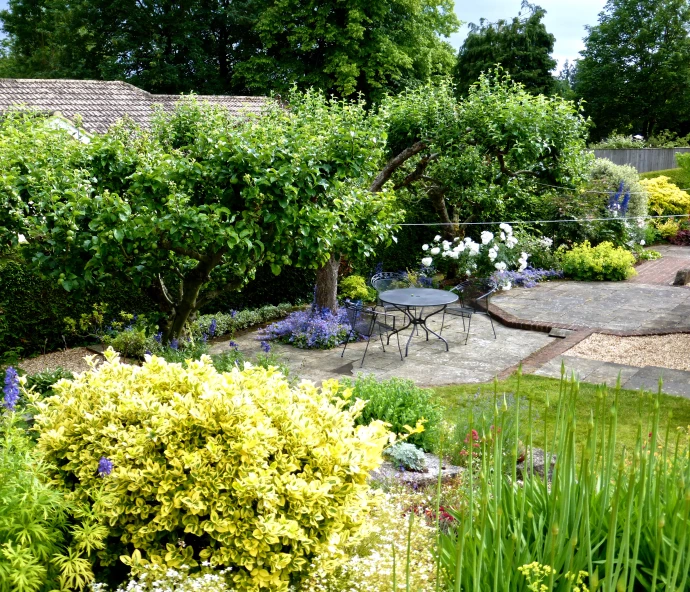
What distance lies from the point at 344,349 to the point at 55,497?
586cm

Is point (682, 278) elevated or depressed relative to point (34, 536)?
depressed

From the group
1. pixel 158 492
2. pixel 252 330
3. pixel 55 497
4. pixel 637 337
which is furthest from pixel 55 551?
pixel 637 337

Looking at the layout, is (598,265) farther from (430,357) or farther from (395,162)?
(430,357)

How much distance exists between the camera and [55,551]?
2801 mm

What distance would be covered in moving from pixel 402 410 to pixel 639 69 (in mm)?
37715

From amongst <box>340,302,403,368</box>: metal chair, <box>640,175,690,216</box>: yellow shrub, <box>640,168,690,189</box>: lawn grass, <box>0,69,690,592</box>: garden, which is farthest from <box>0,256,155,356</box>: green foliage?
<box>640,168,690,189</box>: lawn grass

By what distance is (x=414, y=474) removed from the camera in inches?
165

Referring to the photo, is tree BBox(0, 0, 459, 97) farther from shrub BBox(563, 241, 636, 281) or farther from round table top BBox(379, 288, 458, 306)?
round table top BBox(379, 288, 458, 306)

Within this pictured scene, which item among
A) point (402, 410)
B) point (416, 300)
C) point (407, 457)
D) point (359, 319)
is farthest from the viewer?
point (359, 319)

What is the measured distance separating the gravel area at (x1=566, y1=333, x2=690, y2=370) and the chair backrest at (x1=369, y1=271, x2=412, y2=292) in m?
2.92

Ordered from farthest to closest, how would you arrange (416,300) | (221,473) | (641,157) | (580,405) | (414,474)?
(641,157)
(416,300)
(580,405)
(414,474)
(221,473)

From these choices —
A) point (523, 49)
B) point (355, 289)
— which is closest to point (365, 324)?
point (355, 289)

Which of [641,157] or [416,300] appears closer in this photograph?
[416,300]

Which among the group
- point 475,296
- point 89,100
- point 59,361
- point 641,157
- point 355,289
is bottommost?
point 59,361
